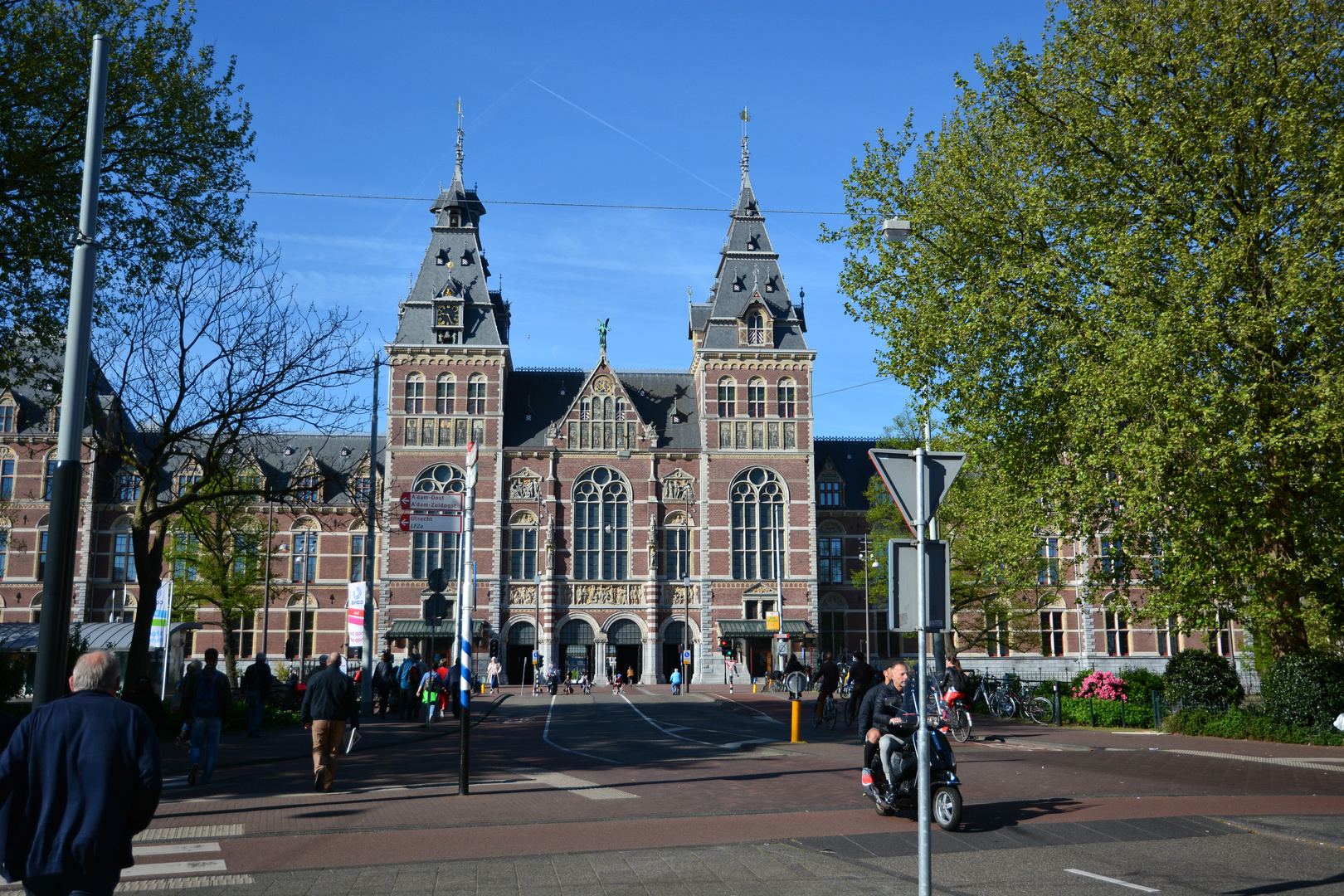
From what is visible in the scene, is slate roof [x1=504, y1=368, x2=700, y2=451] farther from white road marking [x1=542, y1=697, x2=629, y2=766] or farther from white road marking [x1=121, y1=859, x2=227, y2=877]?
white road marking [x1=121, y1=859, x2=227, y2=877]

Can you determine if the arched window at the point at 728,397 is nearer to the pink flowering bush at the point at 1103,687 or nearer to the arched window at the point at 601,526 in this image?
the arched window at the point at 601,526

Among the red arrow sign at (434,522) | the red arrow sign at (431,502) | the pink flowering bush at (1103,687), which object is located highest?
the red arrow sign at (431,502)

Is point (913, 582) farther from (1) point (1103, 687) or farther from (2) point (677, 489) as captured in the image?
(2) point (677, 489)

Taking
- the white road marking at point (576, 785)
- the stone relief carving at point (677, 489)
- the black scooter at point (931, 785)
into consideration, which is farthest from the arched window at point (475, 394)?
the black scooter at point (931, 785)

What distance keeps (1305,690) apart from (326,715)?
54.8 ft

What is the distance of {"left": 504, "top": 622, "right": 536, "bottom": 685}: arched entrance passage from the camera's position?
48656mm

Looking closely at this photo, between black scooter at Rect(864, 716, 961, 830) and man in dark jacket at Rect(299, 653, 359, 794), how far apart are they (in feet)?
20.7

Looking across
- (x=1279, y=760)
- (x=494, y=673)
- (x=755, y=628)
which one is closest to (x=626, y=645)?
(x=755, y=628)

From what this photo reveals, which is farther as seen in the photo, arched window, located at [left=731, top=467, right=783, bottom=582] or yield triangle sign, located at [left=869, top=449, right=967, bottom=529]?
arched window, located at [left=731, top=467, right=783, bottom=582]

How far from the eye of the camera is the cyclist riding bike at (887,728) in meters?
10.1

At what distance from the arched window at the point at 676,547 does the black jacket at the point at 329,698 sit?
122 ft

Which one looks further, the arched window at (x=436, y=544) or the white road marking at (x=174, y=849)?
the arched window at (x=436, y=544)

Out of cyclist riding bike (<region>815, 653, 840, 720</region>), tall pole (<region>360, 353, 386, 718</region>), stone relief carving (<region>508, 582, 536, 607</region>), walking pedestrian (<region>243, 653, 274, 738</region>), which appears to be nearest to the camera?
walking pedestrian (<region>243, 653, 274, 738</region>)

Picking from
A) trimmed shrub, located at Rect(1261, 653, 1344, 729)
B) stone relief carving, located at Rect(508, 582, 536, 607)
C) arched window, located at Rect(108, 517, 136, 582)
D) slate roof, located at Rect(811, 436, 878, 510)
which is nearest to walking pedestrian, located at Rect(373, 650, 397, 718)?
stone relief carving, located at Rect(508, 582, 536, 607)
